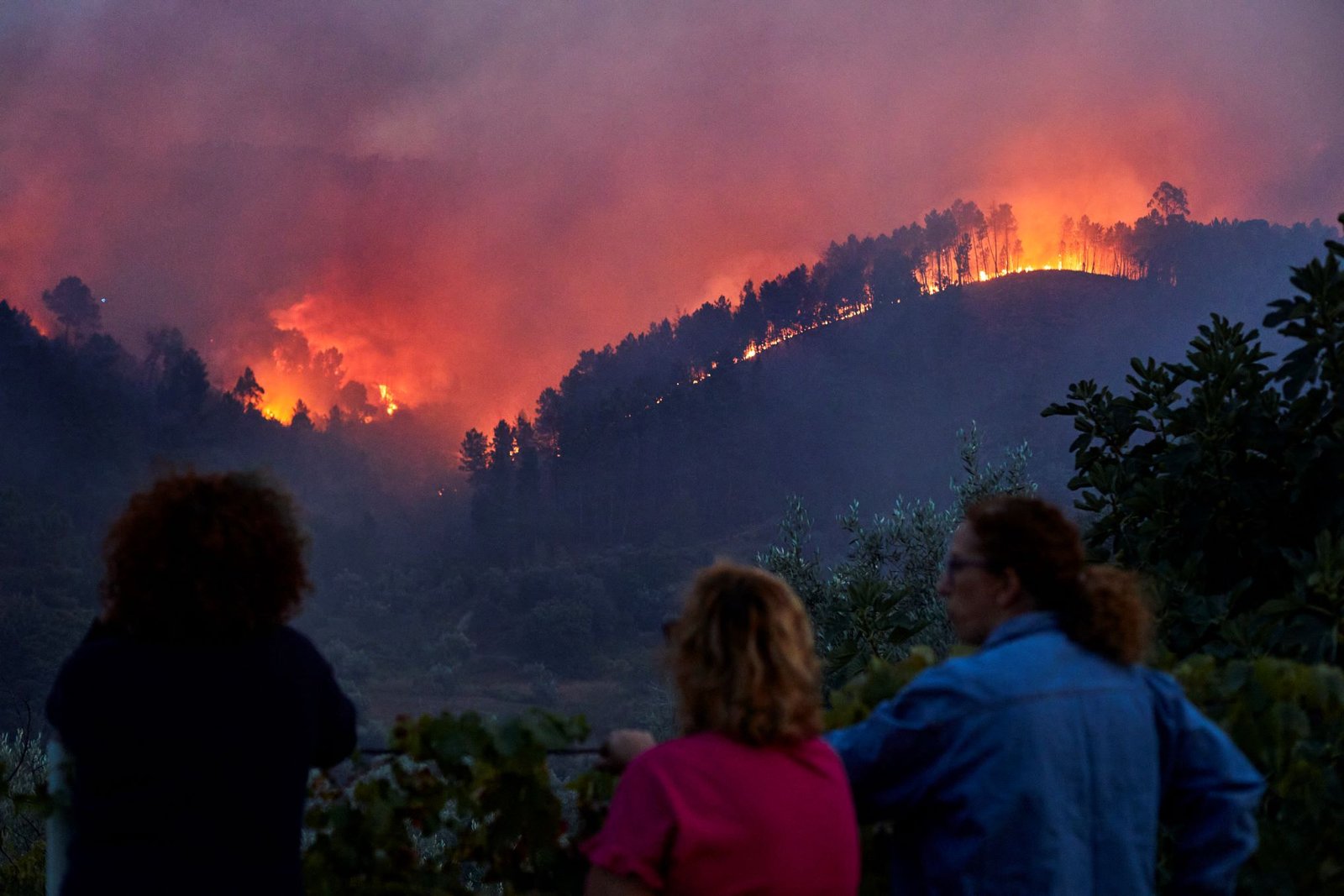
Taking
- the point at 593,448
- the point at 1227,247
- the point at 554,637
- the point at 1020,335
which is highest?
the point at 1227,247

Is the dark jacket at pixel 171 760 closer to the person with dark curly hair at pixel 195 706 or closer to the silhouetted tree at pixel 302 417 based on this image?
the person with dark curly hair at pixel 195 706

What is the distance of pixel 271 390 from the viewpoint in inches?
3524

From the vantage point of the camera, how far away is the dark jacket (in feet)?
6.50

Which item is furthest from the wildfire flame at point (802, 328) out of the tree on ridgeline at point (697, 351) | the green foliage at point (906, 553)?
the green foliage at point (906, 553)

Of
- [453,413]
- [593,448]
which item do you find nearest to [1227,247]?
[593,448]

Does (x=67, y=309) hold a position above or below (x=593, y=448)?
above

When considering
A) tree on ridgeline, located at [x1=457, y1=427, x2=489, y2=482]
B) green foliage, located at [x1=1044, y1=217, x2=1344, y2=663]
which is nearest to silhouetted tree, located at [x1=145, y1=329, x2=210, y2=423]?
tree on ridgeline, located at [x1=457, y1=427, x2=489, y2=482]

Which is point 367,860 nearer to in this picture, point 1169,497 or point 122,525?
point 122,525

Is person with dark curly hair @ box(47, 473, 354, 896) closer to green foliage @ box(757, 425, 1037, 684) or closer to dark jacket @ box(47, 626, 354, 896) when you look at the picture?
dark jacket @ box(47, 626, 354, 896)

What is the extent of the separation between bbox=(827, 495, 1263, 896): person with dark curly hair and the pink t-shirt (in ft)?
0.87

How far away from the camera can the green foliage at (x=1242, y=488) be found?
11.2 ft

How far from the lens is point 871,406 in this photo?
8962cm

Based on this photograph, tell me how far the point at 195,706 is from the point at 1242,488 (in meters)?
3.45

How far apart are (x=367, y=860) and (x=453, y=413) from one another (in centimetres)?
9797
